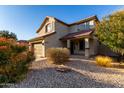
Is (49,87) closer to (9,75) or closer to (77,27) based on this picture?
(9,75)

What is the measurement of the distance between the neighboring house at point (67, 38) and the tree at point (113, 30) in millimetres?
3417

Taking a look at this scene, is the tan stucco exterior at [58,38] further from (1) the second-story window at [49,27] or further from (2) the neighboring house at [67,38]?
(1) the second-story window at [49,27]

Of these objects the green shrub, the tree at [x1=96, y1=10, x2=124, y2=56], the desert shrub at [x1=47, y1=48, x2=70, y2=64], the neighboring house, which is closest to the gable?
the neighboring house

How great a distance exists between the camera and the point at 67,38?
20.8 meters

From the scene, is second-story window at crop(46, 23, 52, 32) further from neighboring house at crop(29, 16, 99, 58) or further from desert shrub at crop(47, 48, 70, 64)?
desert shrub at crop(47, 48, 70, 64)

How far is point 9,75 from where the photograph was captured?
8531 millimetres

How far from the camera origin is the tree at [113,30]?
13.4m

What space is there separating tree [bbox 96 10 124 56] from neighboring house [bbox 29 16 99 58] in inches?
135

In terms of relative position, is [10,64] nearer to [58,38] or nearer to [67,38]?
[67,38]

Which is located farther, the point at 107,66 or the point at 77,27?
the point at 77,27

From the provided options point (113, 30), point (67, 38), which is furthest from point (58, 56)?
point (67, 38)

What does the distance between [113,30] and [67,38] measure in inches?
309
